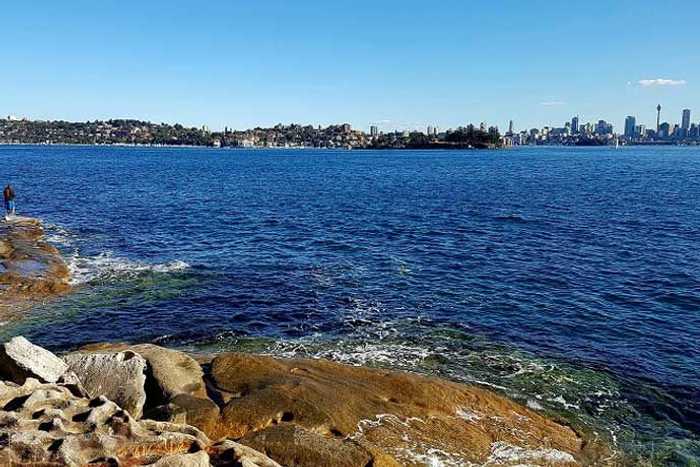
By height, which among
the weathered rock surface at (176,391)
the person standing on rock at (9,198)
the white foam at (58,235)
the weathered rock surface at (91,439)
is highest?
the person standing on rock at (9,198)

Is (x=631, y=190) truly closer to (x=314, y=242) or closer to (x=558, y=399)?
(x=314, y=242)

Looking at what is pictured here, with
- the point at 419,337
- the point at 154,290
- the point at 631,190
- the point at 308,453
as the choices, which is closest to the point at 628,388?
the point at 419,337

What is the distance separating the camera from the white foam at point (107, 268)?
31.0 metres

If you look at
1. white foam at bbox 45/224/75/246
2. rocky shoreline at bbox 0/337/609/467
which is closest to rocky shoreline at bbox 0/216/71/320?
white foam at bbox 45/224/75/246

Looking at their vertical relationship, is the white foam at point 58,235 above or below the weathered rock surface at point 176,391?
below

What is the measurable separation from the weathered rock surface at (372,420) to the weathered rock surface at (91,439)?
174 cm

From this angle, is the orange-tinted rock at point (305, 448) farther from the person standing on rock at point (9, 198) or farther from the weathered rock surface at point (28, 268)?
the person standing on rock at point (9, 198)

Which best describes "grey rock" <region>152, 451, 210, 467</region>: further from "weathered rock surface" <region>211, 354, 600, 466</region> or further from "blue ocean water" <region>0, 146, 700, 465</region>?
"blue ocean water" <region>0, 146, 700, 465</region>

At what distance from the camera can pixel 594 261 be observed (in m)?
35.8

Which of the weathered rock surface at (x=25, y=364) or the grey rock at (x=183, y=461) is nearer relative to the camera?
the grey rock at (x=183, y=461)

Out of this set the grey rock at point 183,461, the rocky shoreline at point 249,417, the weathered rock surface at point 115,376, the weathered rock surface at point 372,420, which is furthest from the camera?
the weathered rock surface at point 115,376

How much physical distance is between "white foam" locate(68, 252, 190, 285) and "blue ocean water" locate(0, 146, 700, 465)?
0.65 feet

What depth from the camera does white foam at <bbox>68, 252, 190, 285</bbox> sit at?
31.0 metres

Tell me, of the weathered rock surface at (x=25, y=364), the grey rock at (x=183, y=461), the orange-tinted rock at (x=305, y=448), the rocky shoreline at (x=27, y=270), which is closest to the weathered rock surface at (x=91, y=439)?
the grey rock at (x=183, y=461)
